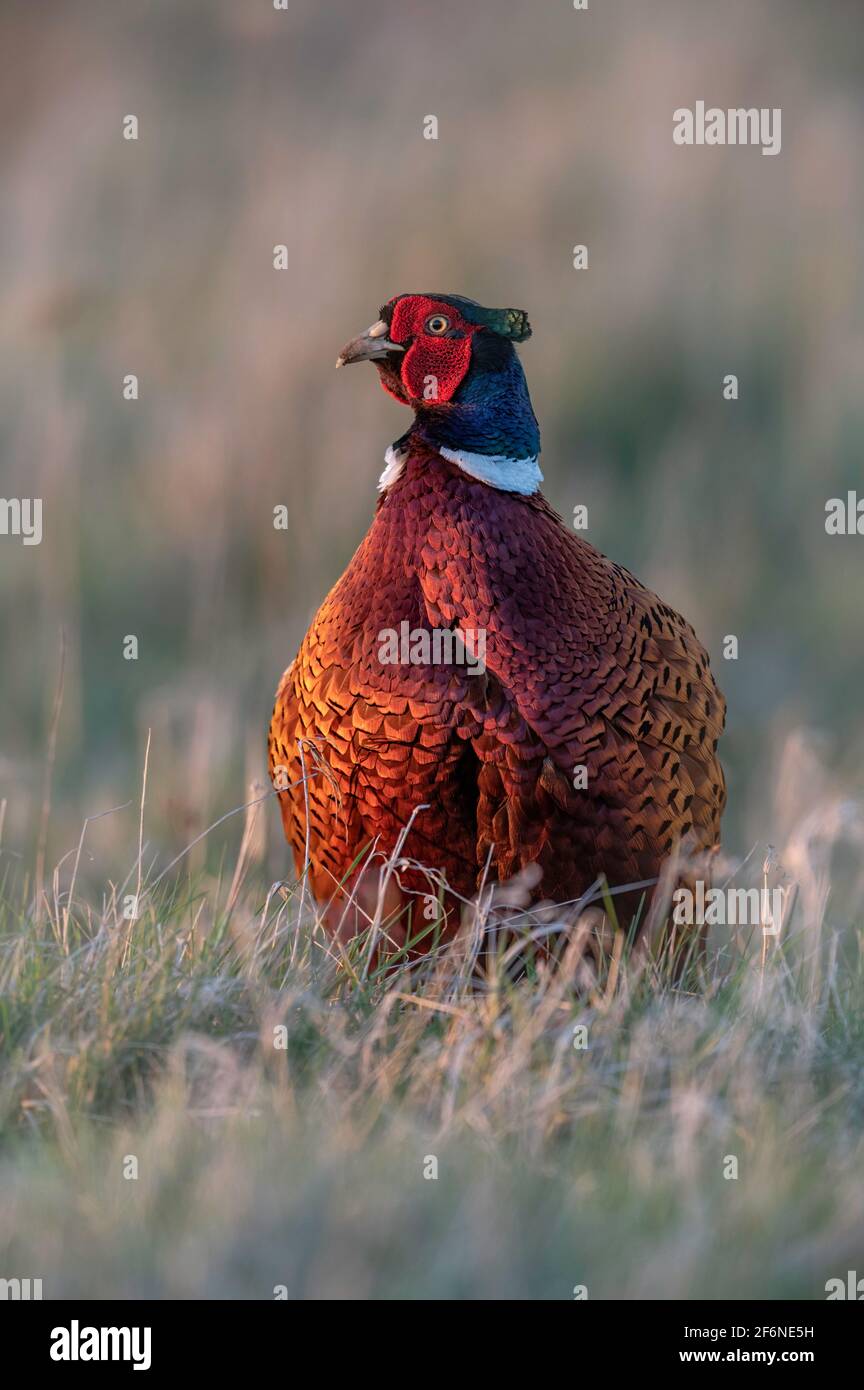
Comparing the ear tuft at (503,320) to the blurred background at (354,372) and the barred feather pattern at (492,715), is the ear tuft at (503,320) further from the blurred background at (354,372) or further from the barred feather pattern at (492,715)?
the blurred background at (354,372)

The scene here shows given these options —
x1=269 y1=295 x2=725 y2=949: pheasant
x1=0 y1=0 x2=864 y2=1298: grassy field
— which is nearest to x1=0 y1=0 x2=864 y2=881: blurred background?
x1=0 y1=0 x2=864 y2=1298: grassy field

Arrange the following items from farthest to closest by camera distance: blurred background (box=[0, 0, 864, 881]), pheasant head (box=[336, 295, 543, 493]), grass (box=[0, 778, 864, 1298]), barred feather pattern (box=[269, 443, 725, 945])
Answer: blurred background (box=[0, 0, 864, 881])
pheasant head (box=[336, 295, 543, 493])
barred feather pattern (box=[269, 443, 725, 945])
grass (box=[0, 778, 864, 1298])

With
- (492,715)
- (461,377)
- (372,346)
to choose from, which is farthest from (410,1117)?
(372,346)

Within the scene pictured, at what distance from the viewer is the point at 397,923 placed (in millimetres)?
3865

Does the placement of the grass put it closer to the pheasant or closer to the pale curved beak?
the pheasant

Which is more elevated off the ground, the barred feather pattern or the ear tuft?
the ear tuft

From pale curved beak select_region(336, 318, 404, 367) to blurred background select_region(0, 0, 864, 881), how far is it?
2.24 m

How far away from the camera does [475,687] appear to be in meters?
3.68

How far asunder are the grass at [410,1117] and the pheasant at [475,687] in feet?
0.66

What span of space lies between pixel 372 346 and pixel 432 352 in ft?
0.50

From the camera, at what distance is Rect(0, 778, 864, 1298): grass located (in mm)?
2555

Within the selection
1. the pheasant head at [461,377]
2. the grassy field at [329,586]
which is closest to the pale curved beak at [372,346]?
the pheasant head at [461,377]

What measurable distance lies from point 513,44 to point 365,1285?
10.3 meters

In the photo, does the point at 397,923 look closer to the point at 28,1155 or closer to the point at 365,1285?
the point at 28,1155
